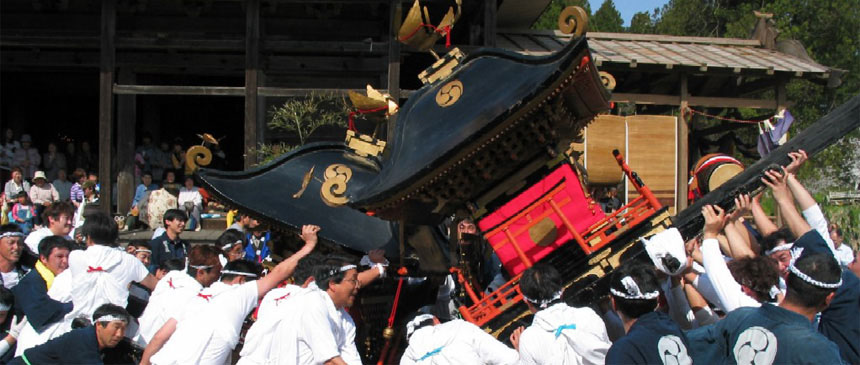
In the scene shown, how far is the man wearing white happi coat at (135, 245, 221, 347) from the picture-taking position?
5.76 metres

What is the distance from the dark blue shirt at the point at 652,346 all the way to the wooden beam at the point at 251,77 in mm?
9647

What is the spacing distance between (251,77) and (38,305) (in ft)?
25.5

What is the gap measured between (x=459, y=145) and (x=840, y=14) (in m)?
24.4

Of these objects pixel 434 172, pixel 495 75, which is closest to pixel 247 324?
pixel 434 172

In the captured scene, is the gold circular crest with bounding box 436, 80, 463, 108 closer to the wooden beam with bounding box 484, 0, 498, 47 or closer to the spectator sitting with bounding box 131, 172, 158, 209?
the wooden beam with bounding box 484, 0, 498, 47

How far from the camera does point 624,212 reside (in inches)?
251

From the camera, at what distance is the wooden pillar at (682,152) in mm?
13344

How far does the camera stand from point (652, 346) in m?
3.79

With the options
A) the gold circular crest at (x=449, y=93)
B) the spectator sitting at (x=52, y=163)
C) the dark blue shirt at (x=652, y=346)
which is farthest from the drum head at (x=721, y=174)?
the spectator sitting at (x=52, y=163)

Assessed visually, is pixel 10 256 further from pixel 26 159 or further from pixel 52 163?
pixel 52 163

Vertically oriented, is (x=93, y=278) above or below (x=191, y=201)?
below

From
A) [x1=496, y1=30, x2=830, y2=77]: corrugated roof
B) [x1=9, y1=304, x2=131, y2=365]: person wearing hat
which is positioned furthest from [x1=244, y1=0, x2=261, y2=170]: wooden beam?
[x1=9, y1=304, x2=131, y2=365]: person wearing hat

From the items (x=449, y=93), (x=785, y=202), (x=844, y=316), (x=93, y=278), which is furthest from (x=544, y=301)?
(x=93, y=278)

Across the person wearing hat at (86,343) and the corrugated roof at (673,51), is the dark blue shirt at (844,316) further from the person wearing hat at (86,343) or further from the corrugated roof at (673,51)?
the corrugated roof at (673,51)
